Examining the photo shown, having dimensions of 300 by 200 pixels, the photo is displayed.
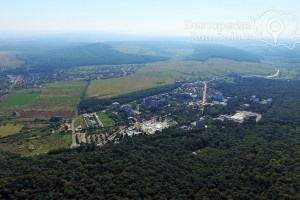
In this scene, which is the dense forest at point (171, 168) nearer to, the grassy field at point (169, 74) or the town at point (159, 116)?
the town at point (159, 116)

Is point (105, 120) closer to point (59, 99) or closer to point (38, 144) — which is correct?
point (38, 144)

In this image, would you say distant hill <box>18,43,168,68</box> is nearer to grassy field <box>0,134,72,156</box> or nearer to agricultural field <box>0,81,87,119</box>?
agricultural field <box>0,81,87,119</box>

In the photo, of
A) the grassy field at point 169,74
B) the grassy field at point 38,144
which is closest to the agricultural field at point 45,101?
the grassy field at point 169,74

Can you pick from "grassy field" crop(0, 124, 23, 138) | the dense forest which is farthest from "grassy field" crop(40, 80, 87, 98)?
the dense forest

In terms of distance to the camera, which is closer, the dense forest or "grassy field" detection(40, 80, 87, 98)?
the dense forest

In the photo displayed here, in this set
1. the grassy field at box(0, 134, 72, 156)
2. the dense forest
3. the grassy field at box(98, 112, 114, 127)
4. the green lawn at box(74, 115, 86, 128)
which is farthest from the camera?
the grassy field at box(98, 112, 114, 127)

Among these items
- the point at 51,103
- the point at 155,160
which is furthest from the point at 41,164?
the point at 51,103

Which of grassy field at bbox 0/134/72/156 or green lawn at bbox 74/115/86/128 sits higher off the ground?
grassy field at bbox 0/134/72/156
